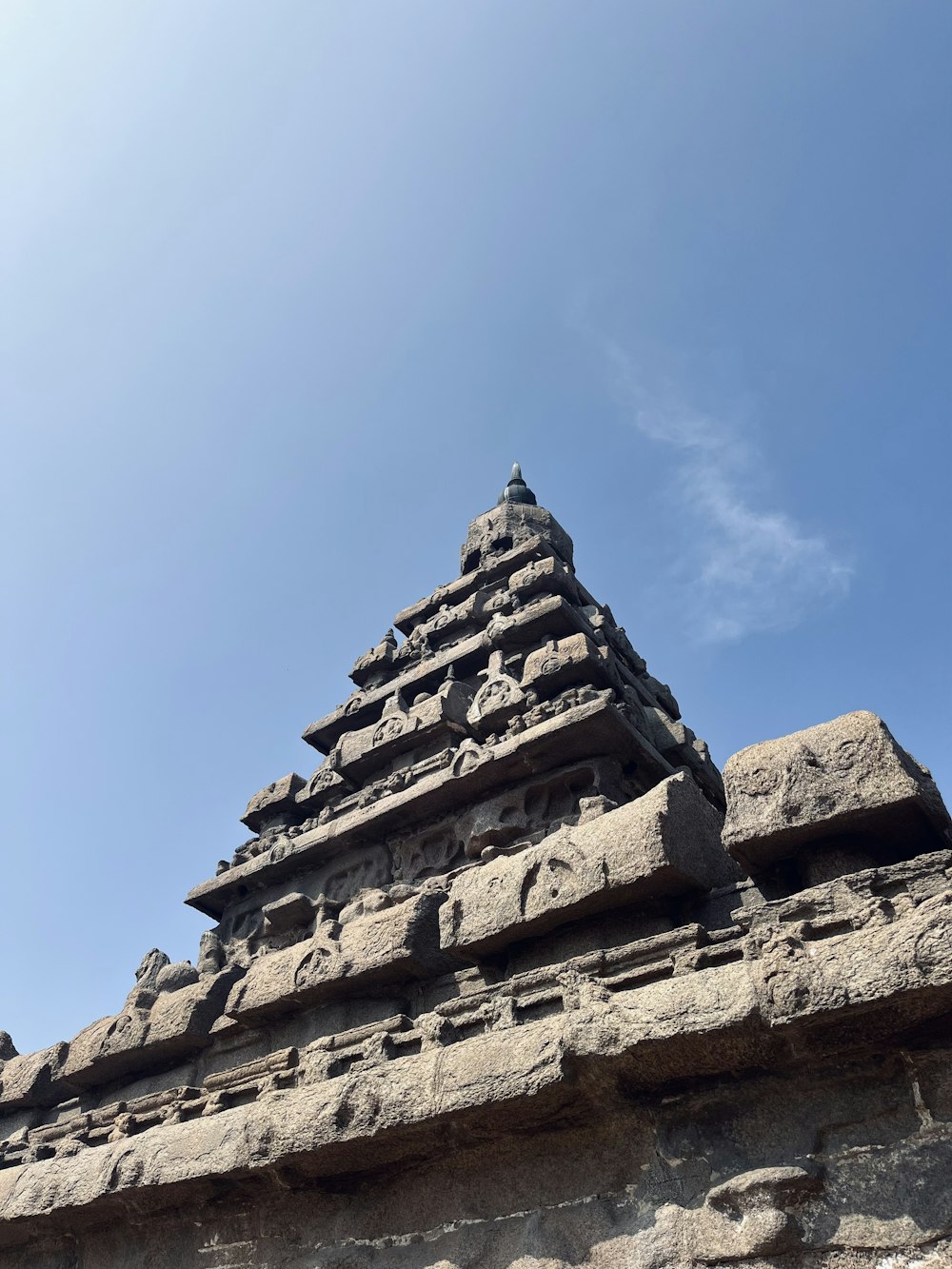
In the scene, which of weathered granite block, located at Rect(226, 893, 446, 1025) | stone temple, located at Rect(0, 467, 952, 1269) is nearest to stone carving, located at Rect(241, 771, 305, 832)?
stone temple, located at Rect(0, 467, 952, 1269)

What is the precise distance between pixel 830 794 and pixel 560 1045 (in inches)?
65.2

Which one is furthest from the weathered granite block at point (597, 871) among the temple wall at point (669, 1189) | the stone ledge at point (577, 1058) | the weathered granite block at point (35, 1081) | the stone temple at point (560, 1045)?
the weathered granite block at point (35, 1081)

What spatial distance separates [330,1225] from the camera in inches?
190

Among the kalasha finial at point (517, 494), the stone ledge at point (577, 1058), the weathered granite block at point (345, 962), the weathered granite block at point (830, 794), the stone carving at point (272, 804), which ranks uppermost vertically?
the kalasha finial at point (517, 494)

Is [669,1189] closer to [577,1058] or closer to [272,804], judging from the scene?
[577,1058]

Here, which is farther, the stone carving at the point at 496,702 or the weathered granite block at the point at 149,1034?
the stone carving at the point at 496,702

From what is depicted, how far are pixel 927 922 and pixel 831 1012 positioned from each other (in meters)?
0.48

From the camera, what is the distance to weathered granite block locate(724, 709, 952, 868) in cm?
425

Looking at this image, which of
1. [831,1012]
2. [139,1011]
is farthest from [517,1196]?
[139,1011]

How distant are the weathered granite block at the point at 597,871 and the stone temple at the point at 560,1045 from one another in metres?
0.02

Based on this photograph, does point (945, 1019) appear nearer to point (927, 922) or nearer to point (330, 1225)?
point (927, 922)

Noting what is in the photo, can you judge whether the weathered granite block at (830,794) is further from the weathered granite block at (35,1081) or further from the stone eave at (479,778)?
the weathered granite block at (35,1081)

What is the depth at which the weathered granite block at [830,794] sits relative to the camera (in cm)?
425

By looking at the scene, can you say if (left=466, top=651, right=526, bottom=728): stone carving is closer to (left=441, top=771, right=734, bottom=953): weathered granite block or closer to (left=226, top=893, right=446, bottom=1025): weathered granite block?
(left=226, top=893, right=446, bottom=1025): weathered granite block
